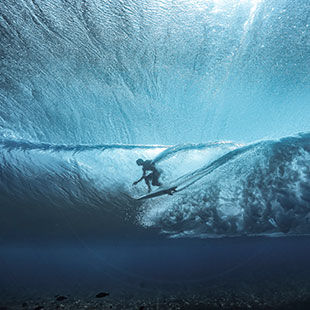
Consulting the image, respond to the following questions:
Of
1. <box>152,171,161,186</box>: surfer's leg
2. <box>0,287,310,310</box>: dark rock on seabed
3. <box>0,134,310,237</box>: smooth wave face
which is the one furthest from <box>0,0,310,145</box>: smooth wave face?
<box>0,287,310,310</box>: dark rock on seabed

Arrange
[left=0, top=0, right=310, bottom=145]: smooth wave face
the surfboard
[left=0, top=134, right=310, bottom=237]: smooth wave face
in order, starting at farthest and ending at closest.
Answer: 1. the surfboard
2. [left=0, top=134, right=310, bottom=237]: smooth wave face
3. [left=0, top=0, right=310, bottom=145]: smooth wave face

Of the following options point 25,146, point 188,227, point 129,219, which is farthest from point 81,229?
point 25,146

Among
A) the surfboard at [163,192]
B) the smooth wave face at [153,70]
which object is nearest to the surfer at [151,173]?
the surfboard at [163,192]

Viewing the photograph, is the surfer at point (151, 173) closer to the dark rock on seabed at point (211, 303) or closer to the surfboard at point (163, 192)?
the surfboard at point (163, 192)

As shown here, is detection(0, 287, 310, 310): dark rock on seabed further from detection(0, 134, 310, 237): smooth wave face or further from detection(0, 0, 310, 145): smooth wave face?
detection(0, 0, 310, 145): smooth wave face

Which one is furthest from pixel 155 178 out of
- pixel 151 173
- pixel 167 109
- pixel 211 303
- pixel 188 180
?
pixel 211 303

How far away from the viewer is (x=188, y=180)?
23.3ft

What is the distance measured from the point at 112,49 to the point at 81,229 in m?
17.4

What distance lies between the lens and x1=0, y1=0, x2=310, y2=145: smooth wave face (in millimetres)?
3051

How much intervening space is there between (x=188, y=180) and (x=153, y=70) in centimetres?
464

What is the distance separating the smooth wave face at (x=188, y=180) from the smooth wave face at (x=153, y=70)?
2.00 ft

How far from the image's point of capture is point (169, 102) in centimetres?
472

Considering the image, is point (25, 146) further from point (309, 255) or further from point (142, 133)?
point (309, 255)

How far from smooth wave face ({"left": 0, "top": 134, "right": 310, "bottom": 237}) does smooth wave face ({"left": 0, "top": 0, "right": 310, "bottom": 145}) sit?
2.00ft
